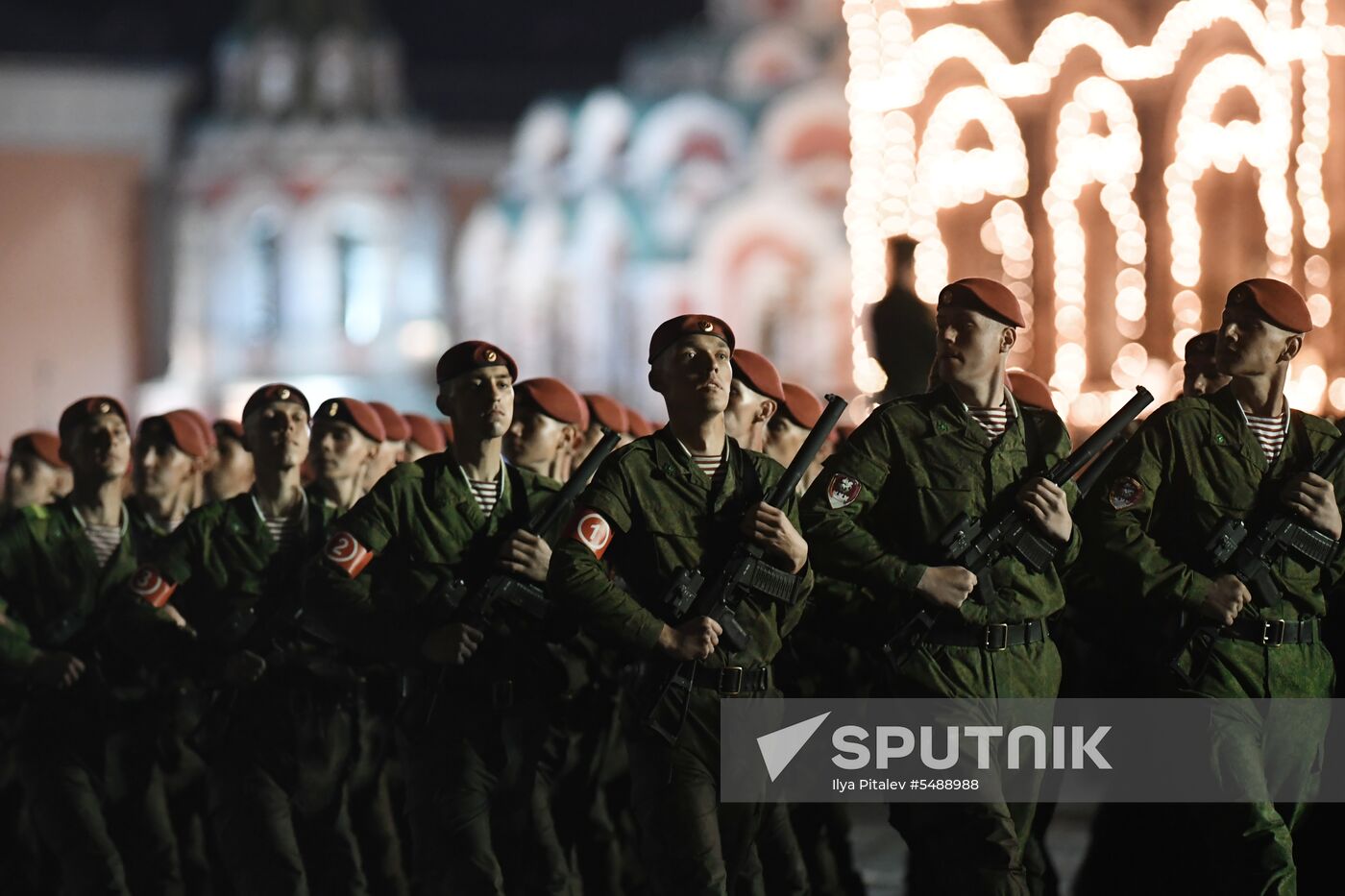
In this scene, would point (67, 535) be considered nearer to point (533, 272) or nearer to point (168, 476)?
point (168, 476)

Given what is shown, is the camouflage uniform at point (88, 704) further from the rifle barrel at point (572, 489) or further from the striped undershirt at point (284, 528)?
the rifle barrel at point (572, 489)

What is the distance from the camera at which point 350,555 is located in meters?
7.44

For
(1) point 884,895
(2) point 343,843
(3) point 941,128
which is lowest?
(1) point 884,895

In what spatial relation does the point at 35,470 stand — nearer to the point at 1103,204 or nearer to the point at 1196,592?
the point at 1196,592

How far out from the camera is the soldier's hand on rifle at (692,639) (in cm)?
655

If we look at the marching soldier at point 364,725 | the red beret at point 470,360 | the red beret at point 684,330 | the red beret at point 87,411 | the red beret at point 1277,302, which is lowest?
the marching soldier at point 364,725

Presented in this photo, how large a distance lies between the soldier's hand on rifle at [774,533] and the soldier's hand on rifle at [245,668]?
2.20 meters

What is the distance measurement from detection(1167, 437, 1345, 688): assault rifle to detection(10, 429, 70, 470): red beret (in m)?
4.73

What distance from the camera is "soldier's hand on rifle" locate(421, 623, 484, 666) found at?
23.7ft

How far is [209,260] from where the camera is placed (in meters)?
41.8

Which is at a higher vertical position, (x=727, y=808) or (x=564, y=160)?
(x=564, y=160)

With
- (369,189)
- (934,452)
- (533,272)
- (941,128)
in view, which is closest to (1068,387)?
(941,128)

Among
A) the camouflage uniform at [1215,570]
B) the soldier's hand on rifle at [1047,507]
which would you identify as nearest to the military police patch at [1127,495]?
the camouflage uniform at [1215,570]

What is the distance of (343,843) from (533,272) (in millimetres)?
28718
